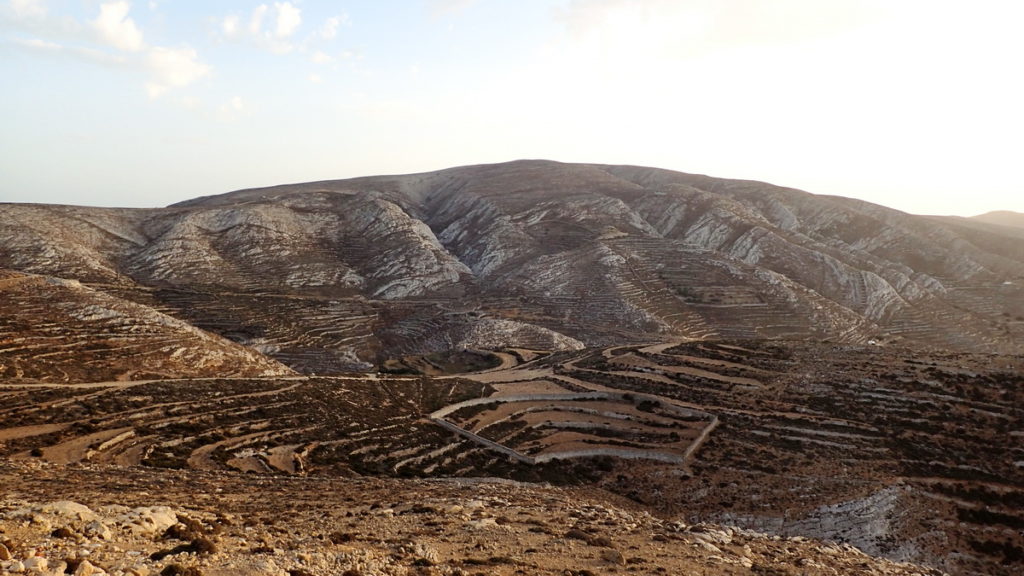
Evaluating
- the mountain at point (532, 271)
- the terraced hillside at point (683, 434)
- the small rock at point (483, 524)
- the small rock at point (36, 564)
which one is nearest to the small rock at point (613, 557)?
the small rock at point (483, 524)

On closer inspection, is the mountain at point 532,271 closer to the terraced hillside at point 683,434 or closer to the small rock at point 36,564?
the terraced hillside at point 683,434

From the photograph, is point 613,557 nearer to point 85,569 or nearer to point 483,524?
point 483,524

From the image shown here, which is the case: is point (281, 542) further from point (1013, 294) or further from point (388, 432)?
point (1013, 294)

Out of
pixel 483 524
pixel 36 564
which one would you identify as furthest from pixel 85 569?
pixel 483 524

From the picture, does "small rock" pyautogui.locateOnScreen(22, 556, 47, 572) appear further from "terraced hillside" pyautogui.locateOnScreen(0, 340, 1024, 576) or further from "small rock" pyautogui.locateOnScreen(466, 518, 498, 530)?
"terraced hillside" pyautogui.locateOnScreen(0, 340, 1024, 576)

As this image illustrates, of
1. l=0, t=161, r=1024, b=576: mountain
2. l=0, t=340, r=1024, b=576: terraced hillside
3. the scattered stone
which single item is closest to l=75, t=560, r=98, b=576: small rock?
the scattered stone

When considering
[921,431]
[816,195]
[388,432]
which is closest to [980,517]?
[921,431]
